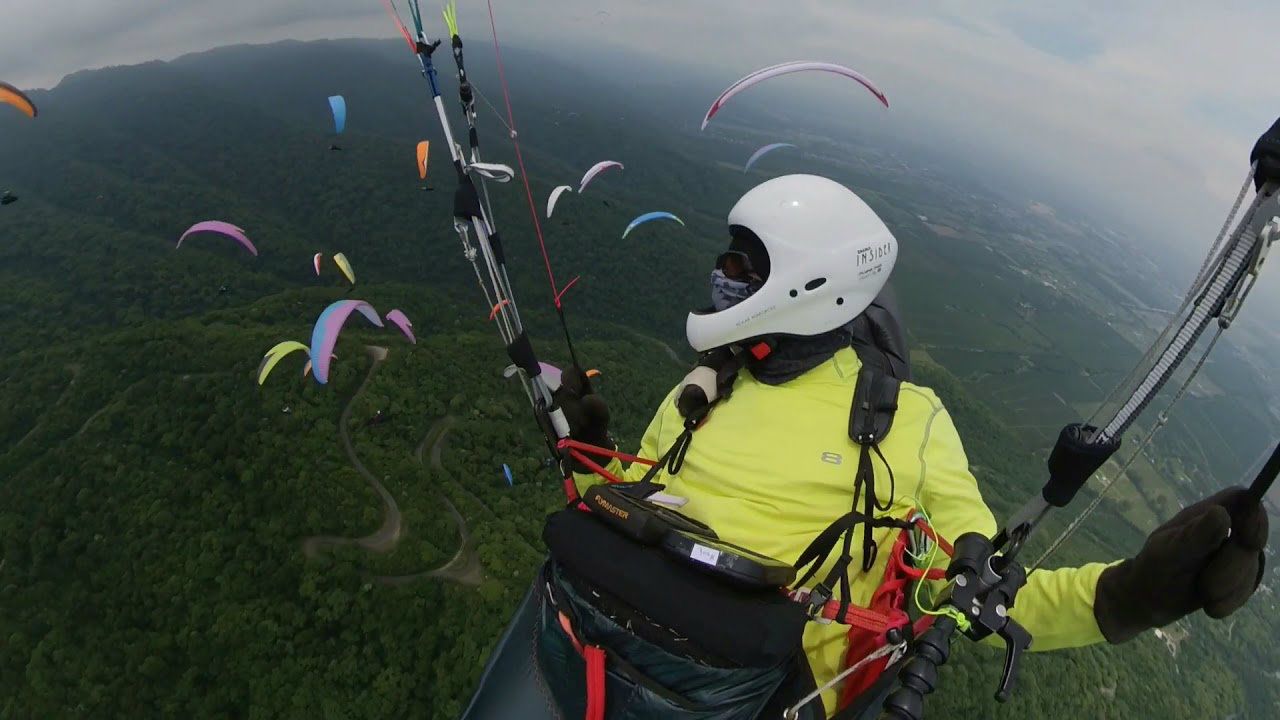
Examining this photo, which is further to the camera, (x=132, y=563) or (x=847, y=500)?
(x=132, y=563)

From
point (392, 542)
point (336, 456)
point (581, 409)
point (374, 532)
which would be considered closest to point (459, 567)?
point (392, 542)

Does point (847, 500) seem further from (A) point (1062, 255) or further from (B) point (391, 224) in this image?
(A) point (1062, 255)

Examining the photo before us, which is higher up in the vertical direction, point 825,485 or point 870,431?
point 870,431

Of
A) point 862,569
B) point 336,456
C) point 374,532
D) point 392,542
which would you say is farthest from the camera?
point 336,456

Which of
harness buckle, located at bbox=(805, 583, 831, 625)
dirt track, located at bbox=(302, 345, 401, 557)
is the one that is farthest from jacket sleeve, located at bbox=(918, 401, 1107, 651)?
dirt track, located at bbox=(302, 345, 401, 557)

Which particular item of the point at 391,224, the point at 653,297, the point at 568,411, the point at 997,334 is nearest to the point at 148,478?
the point at 568,411

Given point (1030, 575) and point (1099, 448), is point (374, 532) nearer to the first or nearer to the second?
point (1030, 575)
